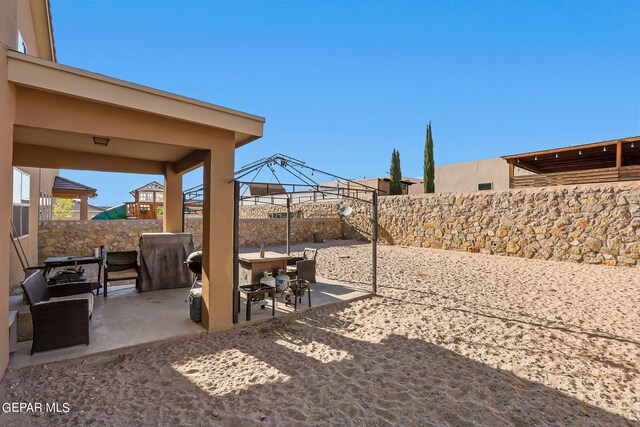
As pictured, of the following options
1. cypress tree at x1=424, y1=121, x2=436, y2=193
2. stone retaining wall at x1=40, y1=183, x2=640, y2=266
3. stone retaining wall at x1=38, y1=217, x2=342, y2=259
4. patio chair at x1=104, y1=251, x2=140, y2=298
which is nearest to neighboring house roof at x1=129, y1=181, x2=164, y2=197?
stone retaining wall at x1=38, y1=217, x2=342, y2=259

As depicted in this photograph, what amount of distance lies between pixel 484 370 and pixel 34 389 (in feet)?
17.6

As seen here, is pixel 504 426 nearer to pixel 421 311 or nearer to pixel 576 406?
pixel 576 406

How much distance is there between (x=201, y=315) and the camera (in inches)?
196

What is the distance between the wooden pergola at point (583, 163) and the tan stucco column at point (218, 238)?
14.0 m

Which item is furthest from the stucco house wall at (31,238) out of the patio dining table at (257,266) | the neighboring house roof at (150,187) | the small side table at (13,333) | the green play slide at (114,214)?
the neighboring house roof at (150,187)

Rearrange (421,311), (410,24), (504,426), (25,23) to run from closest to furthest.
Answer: (504,426) < (421,311) < (25,23) < (410,24)

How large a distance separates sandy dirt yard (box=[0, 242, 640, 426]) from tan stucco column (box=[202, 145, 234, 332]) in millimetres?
408

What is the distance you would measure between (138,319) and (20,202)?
573cm

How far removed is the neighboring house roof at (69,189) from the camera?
47.5 feet

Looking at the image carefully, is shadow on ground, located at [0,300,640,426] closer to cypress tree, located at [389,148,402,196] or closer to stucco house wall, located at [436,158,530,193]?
stucco house wall, located at [436,158,530,193]

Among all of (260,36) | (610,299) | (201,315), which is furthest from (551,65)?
(201,315)

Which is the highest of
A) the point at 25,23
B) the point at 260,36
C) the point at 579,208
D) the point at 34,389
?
the point at 260,36

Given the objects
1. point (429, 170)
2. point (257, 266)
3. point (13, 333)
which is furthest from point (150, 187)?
point (429, 170)

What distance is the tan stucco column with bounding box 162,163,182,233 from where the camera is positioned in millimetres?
→ 7582
